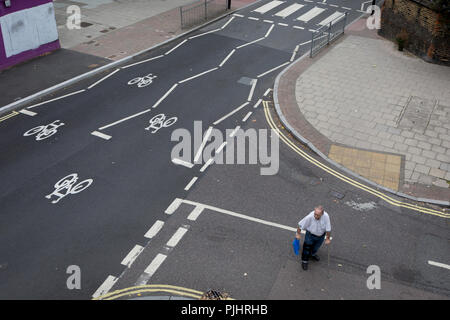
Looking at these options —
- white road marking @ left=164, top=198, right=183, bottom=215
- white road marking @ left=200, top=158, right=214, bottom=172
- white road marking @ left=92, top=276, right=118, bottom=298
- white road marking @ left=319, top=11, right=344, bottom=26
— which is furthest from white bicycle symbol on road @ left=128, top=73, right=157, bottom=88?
white road marking @ left=319, top=11, right=344, bottom=26

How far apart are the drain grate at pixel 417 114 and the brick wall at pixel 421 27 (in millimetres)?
4372

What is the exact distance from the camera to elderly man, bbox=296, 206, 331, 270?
882 cm

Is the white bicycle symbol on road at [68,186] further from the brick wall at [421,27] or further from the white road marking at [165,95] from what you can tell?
the brick wall at [421,27]

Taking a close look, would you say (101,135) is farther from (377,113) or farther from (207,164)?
(377,113)

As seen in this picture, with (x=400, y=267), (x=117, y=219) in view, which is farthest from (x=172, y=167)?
(x=400, y=267)

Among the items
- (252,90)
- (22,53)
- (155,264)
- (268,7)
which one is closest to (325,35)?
(268,7)

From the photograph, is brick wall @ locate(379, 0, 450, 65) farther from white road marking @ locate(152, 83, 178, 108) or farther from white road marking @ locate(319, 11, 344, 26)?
white road marking @ locate(152, 83, 178, 108)

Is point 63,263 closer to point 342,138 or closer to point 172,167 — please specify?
point 172,167

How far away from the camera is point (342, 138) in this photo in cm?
1420

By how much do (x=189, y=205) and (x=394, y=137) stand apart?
7861 millimetres

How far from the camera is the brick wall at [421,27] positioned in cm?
1888

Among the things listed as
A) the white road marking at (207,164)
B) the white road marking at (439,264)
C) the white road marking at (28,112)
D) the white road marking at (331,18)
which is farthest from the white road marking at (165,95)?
the white road marking at (331,18)

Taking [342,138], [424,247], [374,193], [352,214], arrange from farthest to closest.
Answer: [342,138] < [374,193] < [352,214] < [424,247]

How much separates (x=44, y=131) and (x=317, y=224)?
32.8 feet
